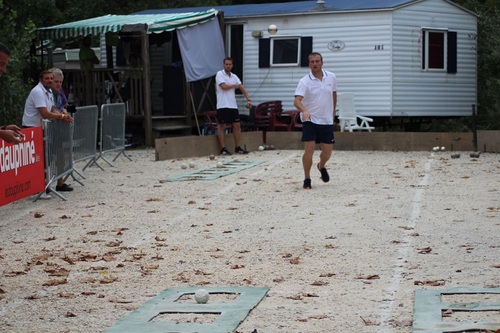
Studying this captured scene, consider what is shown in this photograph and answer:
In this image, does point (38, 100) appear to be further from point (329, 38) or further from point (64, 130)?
point (329, 38)

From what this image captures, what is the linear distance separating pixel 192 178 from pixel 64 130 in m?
2.55

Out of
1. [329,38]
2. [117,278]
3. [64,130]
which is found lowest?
[117,278]

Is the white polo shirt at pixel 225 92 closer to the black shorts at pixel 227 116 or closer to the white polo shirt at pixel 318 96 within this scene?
the black shorts at pixel 227 116

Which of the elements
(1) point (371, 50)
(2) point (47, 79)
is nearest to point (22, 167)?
(2) point (47, 79)

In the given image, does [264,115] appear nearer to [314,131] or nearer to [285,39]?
[285,39]

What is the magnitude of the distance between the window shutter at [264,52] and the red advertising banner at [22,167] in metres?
14.2

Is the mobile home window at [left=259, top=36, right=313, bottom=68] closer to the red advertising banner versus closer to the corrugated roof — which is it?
the corrugated roof

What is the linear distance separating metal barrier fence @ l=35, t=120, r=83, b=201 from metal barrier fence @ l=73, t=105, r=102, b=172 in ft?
2.44

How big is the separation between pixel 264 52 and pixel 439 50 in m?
4.56

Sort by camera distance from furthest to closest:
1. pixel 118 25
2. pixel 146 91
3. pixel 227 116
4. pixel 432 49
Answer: pixel 432 49
pixel 146 91
pixel 118 25
pixel 227 116

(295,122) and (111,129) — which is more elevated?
(111,129)

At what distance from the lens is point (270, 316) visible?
22.9 ft

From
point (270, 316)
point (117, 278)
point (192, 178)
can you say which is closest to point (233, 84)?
point (192, 178)

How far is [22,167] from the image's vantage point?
12625 millimetres
